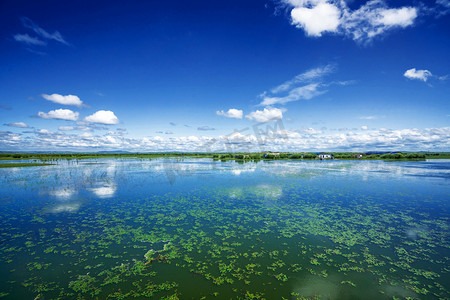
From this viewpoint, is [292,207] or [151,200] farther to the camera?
[151,200]

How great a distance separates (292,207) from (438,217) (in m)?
7.31

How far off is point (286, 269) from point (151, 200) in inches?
420

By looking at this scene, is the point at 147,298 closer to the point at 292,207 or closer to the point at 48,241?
the point at 48,241

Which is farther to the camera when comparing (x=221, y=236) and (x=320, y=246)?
(x=221, y=236)

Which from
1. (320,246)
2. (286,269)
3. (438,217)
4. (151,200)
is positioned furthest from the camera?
(151,200)

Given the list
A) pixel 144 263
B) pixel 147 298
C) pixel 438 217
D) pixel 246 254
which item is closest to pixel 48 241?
pixel 144 263

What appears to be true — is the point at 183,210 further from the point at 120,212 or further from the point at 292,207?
the point at 292,207

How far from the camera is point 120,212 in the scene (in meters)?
11.4

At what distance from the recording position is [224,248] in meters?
7.44

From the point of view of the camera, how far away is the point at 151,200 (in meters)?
14.2

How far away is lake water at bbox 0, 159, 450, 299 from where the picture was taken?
5316 mm

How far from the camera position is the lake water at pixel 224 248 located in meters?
5.32

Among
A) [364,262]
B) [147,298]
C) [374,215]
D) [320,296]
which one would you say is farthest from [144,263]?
[374,215]

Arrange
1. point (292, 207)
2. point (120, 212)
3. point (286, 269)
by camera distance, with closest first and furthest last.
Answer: point (286, 269), point (120, 212), point (292, 207)
